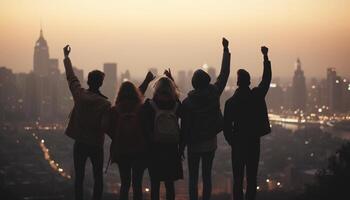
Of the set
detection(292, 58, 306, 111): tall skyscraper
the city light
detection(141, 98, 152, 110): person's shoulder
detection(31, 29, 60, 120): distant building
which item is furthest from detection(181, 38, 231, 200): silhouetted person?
detection(292, 58, 306, 111): tall skyscraper

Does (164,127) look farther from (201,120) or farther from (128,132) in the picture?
(201,120)

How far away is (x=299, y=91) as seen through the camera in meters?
110

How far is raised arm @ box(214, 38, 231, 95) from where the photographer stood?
641 cm

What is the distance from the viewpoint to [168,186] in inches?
236

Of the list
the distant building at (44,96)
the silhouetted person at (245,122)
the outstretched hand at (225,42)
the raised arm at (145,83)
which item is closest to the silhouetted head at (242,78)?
the silhouetted person at (245,122)

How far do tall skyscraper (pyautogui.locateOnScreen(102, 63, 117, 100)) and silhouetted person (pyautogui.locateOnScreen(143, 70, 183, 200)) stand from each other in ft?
138

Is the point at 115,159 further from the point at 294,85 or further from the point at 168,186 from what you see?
the point at 294,85

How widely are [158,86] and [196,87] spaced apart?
484mm

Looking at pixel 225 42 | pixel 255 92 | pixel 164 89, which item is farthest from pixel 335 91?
pixel 164 89

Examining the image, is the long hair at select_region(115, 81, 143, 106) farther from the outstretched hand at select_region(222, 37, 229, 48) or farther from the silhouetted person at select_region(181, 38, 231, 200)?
the outstretched hand at select_region(222, 37, 229, 48)

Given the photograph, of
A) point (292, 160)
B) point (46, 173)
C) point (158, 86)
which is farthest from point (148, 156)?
point (292, 160)

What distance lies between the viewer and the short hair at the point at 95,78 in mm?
6078

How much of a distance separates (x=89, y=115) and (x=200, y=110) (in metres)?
0.99

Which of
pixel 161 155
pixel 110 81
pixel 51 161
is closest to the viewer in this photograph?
pixel 161 155
